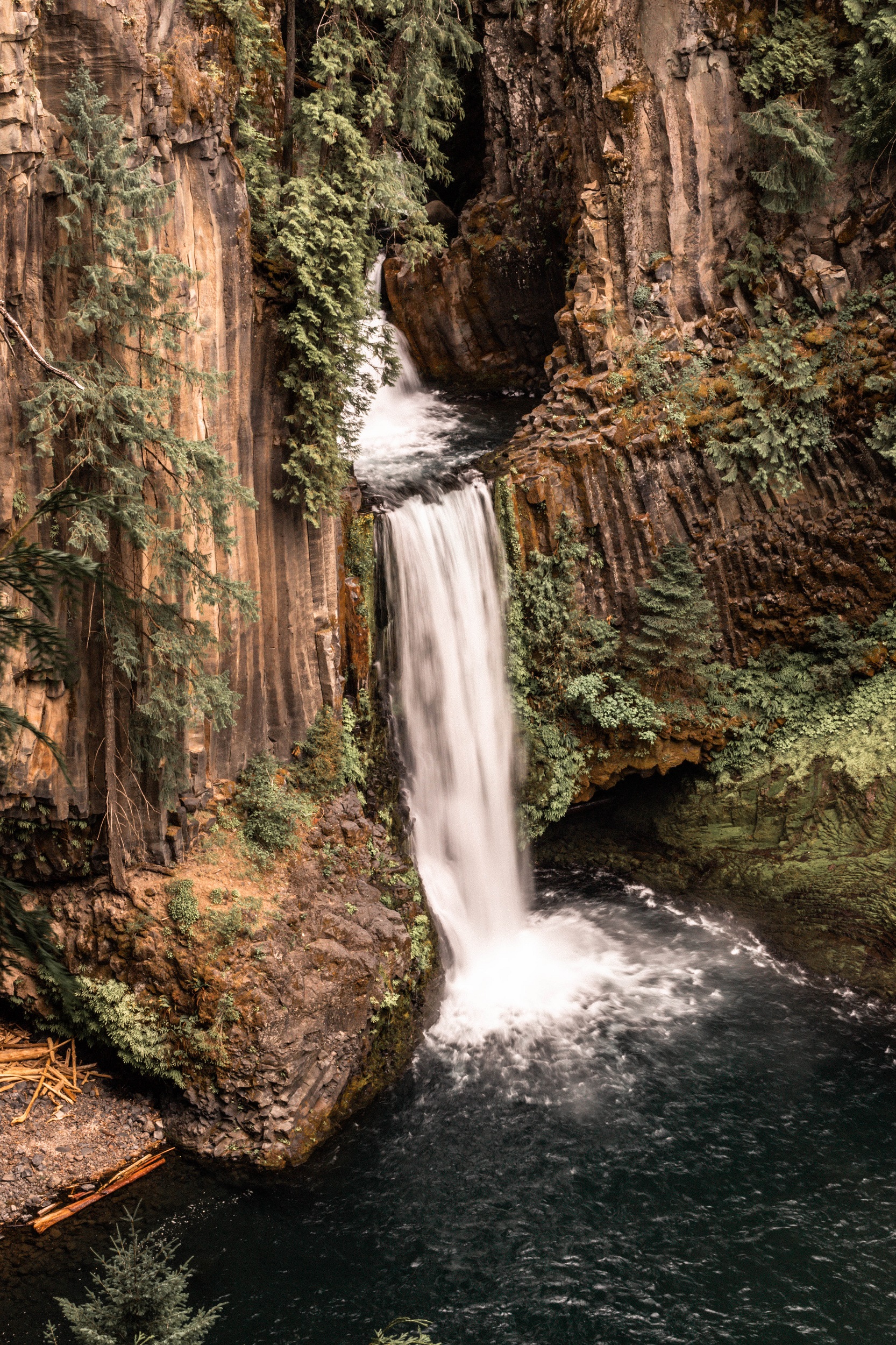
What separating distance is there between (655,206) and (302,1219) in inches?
608

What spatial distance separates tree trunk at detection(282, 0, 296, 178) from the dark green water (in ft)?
37.2

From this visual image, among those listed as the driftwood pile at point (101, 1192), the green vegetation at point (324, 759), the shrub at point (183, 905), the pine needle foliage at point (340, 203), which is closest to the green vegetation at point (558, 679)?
the green vegetation at point (324, 759)

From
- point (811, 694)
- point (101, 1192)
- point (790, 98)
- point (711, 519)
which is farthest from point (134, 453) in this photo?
point (790, 98)

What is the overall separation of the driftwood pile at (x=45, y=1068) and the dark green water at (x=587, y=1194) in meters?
1.51

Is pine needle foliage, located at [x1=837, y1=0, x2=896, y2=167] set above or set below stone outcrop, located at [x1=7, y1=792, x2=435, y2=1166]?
above

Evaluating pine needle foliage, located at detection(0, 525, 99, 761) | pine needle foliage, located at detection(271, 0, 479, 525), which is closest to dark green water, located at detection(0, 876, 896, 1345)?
pine needle foliage, located at detection(0, 525, 99, 761)

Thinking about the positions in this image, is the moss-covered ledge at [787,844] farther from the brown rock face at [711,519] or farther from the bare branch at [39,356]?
the bare branch at [39,356]

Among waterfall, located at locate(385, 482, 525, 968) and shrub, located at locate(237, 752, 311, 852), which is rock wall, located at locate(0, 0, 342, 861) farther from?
waterfall, located at locate(385, 482, 525, 968)

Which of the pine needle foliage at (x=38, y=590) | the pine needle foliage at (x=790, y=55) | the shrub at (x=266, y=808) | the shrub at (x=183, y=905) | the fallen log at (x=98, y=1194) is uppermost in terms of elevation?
the pine needle foliage at (x=790, y=55)

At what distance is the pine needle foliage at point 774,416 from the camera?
14.6 m

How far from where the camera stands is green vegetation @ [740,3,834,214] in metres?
14.4

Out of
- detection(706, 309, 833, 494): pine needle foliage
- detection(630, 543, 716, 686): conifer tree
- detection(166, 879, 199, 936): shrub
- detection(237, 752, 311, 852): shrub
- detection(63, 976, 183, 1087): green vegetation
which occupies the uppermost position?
detection(706, 309, 833, 494): pine needle foliage

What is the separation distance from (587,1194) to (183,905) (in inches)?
211

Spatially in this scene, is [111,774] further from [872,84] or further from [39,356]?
[872,84]
